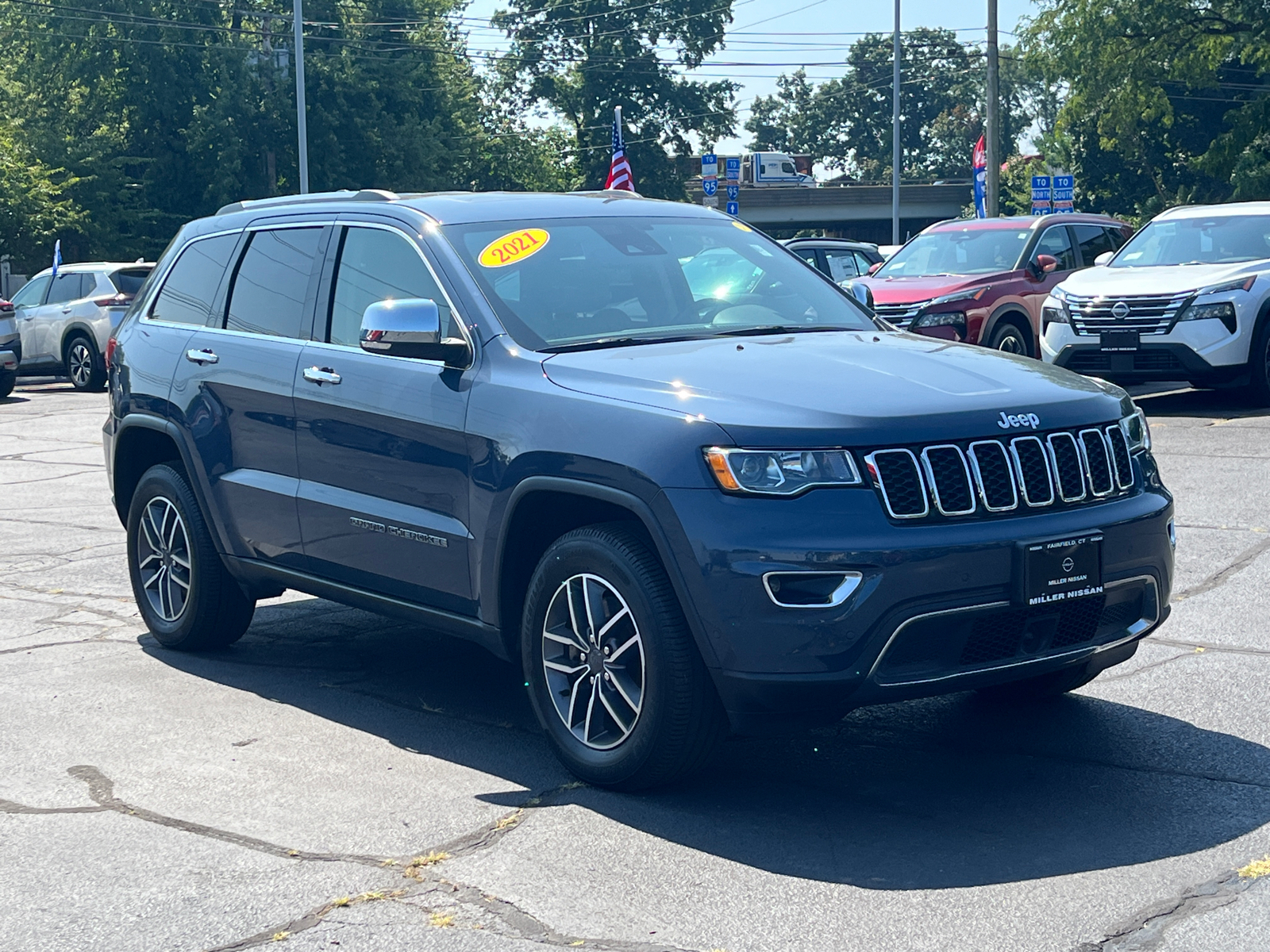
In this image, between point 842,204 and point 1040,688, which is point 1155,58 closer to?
point 1040,688

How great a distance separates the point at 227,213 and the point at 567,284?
2145mm

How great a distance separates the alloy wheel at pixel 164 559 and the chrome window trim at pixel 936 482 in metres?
3.46

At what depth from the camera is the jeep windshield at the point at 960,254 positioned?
52.7ft

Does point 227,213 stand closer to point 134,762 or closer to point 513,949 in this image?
point 134,762

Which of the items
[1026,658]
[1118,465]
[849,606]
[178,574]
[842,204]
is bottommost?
[178,574]

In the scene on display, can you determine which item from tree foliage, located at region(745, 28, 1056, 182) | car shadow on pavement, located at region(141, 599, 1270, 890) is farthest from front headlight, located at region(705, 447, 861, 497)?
tree foliage, located at region(745, 28, 1056, 182)

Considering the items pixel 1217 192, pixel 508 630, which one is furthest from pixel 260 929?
pixel 1217 192

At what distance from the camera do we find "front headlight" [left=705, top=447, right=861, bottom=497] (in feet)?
14.1

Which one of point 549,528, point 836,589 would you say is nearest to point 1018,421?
point 836,589

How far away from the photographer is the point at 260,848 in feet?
14.2

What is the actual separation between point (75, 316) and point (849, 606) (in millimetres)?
20671

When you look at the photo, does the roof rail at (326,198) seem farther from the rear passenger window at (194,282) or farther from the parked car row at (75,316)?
the parked car row at (75,316)

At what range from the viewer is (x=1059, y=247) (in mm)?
16609

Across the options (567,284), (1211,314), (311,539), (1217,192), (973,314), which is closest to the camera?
(567,284)
